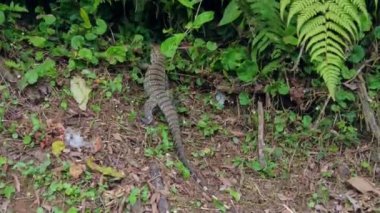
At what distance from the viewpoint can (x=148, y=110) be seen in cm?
475

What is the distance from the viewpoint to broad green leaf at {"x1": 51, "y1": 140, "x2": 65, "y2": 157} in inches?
169

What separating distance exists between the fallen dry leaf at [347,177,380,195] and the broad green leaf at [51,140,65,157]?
2089mm

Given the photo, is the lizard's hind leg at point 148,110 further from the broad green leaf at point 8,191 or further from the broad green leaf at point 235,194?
the broad green leaf at point 8,191

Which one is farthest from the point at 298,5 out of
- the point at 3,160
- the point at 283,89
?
the point at 3,160

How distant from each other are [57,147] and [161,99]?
35.1 inches

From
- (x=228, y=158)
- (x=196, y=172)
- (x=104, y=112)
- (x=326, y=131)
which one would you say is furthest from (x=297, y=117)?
(x=104, y=112)

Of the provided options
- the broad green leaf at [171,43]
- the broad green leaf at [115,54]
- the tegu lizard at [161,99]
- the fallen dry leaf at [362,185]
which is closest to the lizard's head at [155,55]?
the tegu lizard at [161,99]

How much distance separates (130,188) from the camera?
4180 millimetres

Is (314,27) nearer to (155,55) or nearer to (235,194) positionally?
(235,194)

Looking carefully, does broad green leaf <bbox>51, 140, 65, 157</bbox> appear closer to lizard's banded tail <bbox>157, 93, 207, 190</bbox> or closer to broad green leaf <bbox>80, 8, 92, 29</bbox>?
lizard's banded tail <bbox>157, 93, 207, 190</bbox>

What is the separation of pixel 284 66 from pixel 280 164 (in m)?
0.79

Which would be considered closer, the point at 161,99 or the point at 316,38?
the point at 316,38

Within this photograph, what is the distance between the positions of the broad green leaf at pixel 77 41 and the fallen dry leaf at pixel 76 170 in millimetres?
1111

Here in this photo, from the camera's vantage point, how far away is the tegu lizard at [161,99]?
4465 mm
